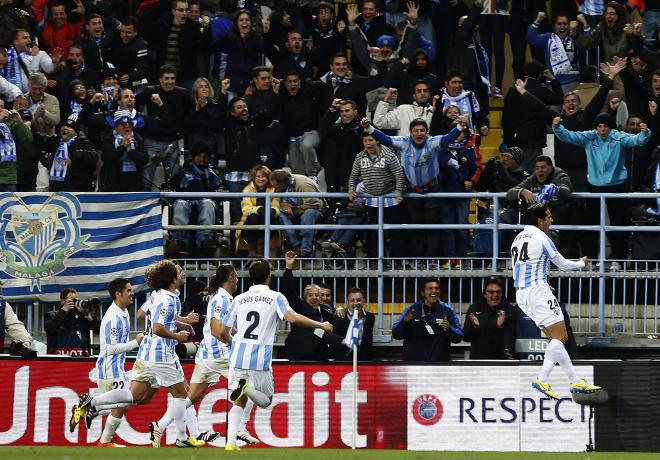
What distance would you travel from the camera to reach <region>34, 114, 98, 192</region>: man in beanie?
20562 millimetres

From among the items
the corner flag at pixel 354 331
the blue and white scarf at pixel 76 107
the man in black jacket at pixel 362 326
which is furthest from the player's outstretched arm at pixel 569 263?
the blue and white scarf at pixel 76 107

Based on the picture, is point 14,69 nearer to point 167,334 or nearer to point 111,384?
point 111,384

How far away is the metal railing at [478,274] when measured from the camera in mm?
19547

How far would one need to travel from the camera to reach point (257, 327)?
16156 millimetres

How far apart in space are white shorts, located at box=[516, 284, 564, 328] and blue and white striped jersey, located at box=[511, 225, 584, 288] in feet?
0.29

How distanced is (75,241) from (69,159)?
1.13 metres

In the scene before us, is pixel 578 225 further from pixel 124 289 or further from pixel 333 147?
pixel 124 289

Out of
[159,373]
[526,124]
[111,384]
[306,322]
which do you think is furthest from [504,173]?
[111,384]

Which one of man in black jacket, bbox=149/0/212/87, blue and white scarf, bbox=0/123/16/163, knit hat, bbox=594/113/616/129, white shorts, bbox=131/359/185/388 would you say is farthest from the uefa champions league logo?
knit hat, bbox=594/113/616/129

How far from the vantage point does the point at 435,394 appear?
18.4 meters

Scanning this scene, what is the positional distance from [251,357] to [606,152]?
242 inches

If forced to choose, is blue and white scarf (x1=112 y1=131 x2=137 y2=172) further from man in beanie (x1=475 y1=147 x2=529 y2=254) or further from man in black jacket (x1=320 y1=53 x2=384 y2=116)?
man in beanie (x1=475 y1=147 x2=529 y2=254)

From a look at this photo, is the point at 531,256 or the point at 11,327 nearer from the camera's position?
the point at 531,256

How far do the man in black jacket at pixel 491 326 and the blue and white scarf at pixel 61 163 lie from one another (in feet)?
18.7
